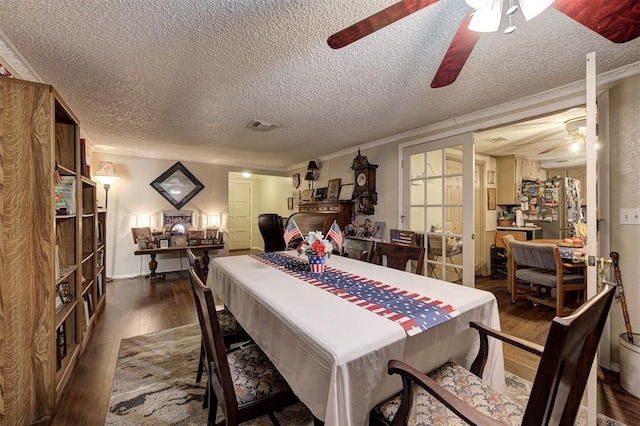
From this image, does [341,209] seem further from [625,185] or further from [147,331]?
[625,185]

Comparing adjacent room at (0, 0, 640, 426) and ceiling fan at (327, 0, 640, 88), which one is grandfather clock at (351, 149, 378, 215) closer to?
adjacent room at (0, 0, 640, 426)

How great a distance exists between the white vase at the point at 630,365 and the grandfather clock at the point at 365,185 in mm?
2766

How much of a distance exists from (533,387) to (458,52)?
55.4 inches

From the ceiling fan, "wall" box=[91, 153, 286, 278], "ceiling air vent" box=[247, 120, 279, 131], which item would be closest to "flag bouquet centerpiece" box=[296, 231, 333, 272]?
the ceiling fan

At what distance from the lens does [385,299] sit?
1.31 m

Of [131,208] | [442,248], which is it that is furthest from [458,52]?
[131,208]

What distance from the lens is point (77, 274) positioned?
2.08 metres

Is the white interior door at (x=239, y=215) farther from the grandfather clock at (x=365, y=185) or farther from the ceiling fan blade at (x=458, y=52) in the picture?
the ceiling fan blade at (x=458, y=52)

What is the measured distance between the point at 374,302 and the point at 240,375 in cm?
68

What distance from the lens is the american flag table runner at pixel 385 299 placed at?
43.1 inches

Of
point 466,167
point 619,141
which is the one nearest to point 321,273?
point 466,167

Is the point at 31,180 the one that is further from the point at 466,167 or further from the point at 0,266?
the point at 466,167

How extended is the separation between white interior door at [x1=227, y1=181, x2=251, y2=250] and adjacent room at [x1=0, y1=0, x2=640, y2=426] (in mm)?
3882

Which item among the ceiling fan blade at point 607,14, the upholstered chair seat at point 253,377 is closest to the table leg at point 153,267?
the upholstered chair seat at point 253,377
